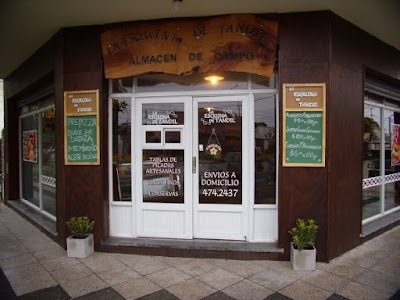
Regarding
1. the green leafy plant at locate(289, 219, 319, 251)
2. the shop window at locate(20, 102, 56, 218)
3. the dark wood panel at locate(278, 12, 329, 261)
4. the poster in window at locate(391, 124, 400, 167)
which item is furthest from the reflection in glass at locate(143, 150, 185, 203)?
the poster in window at locate(391, 124, 400, 167)

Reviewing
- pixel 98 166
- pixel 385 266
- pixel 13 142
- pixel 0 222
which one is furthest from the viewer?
pixel 13 142

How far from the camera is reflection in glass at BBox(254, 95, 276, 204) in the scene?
468cm

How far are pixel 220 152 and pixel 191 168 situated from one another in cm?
51

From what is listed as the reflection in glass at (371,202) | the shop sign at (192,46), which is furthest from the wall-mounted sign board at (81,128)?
the reflection in glass at (371,202)

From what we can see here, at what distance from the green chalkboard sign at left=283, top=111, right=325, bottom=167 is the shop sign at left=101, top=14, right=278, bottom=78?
750 mm

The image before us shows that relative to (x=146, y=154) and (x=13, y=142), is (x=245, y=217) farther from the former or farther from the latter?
(x=13, y=142)

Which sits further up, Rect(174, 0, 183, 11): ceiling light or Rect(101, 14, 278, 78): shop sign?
Rect(174, 0, 183, 11): ceiling light

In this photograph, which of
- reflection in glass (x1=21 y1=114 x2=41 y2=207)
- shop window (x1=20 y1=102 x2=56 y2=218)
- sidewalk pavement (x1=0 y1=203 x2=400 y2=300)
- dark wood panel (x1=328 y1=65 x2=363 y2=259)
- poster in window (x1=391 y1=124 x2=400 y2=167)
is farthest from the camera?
reflection in glass (x1=21 y1=114 x2=41 y2=207)

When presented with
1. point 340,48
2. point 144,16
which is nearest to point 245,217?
point 340,48

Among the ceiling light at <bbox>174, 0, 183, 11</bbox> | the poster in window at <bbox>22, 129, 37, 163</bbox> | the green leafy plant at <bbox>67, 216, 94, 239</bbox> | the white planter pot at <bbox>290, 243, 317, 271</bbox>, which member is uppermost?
the ceiling light at <bbox>174, 0, 183, 11</bbox>

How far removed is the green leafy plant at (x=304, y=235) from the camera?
4.06 m

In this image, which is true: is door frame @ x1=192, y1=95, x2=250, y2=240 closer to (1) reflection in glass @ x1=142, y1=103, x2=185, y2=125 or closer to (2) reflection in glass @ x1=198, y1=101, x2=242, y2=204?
(2) reflection in glass @ x1=198, y1=101, x2=242, y2=204

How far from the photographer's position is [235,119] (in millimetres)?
4727

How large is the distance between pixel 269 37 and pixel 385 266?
3484 mm
